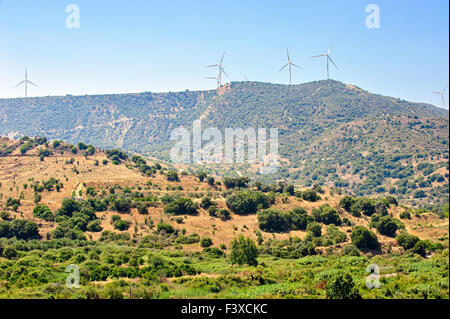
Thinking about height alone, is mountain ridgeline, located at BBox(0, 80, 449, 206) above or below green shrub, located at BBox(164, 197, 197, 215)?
above

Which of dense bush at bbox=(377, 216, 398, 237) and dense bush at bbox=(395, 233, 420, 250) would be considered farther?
dense bush at bbox=(377, 216, 398, 237)

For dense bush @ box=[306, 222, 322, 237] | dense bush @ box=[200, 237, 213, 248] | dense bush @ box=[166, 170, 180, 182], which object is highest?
dense bush @ box=[166, 170, 180, 182]

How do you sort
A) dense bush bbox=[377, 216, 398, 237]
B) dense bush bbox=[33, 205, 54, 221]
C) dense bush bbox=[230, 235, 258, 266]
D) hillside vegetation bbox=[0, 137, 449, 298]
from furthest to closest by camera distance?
dense bush bbox=[33, 205, 54, 221] → dense bush bbox=[377, 216, 398, 237] → dense bush bbox=[230, 235, 258, 266] → hillside vegetation bbox=[0, 137, 449, 298]

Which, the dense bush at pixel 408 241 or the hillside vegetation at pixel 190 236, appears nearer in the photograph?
the hillside vegetation at pixel 190 236

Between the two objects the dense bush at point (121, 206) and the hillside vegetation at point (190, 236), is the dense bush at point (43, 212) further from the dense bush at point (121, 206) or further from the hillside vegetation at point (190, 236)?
the dense bush at point (121, 206)

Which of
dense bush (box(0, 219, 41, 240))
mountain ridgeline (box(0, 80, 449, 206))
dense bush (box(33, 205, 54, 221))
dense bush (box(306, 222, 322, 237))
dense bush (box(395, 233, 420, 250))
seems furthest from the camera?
mountain ridgeline (box(0, 80, 449, 206))

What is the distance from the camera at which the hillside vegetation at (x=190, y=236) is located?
31766mm

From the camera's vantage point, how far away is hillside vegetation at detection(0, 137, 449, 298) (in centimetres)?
3177

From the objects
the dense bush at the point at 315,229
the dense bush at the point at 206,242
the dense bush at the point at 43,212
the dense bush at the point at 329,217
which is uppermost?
the dense bush at the point at 43,212

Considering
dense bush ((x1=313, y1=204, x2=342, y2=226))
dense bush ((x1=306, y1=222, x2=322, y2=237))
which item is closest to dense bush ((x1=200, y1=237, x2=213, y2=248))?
dense bush ((x1=306, y1=222, x2=322, y2=237))

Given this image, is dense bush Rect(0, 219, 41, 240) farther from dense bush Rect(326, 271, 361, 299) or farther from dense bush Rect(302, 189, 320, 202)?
dense bush Rect(302, 189, 320, 202)

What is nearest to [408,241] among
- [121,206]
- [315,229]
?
[315,229]

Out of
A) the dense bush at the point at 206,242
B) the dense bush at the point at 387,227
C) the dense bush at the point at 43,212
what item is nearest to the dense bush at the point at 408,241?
the dense bush at the point at 387,227
